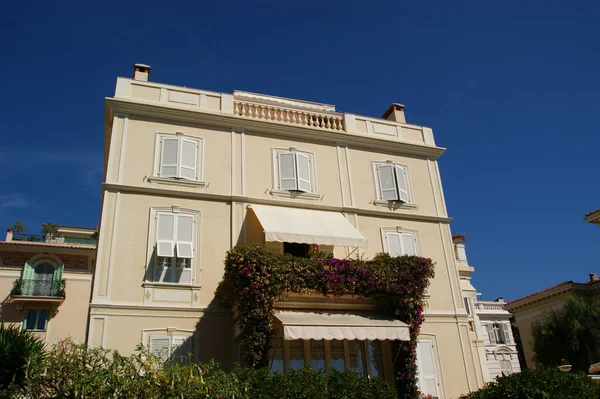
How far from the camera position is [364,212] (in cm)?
1820

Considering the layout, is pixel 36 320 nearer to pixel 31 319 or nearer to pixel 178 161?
pixel 31 319

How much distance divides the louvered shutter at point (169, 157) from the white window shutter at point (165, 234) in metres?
1.49

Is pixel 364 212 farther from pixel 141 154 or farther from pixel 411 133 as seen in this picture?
pixel 141 154

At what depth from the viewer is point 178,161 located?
54.3 feet

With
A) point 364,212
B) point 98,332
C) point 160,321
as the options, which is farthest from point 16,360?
point 364,212

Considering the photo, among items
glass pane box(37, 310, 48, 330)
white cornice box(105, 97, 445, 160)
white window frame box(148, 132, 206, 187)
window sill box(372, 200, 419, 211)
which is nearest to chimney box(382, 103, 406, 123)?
white cornice box(105, 97, 445, 160)

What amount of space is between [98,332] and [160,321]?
1658 millimetres

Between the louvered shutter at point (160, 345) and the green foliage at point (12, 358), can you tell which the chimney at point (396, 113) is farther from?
the green foliage at point (12, 358)

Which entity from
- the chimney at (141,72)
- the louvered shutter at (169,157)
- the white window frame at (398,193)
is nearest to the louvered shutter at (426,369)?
the white window frame at (398,193)

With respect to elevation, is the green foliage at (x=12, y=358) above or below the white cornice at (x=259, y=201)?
below

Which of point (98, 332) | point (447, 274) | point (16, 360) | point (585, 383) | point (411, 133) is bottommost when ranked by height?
point (585, 383)

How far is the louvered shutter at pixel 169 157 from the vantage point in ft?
53.6

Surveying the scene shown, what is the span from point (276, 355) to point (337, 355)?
6.54 feet

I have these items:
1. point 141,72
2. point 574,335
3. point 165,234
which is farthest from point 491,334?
point 141,72
